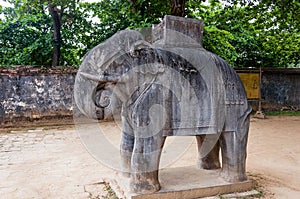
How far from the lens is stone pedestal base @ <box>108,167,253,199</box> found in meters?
3.21

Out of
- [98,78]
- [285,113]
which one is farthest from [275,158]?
[285,113]

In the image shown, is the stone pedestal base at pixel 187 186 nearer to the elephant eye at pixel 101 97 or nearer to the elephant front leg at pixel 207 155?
the elephant front leg at pixel 207 155

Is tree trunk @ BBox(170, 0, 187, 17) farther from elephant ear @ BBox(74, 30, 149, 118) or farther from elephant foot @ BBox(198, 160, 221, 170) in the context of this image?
elephant ear @ BBox(74, 30, 149, 118)

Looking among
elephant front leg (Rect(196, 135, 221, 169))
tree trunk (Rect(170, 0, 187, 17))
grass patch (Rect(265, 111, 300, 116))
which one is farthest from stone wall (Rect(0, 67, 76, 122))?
grass patch (Rect(265, 111, 300, 116))

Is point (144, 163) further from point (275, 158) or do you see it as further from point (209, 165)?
point (275, 158)

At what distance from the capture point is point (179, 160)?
5.61 m

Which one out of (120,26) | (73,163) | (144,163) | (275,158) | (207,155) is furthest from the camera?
(120,26)

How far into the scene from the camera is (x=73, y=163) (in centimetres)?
529

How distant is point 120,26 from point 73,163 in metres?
7.90

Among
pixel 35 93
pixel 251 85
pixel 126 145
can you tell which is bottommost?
pixel 126 145

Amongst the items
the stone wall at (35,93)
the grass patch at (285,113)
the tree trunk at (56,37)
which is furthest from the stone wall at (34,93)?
the grass patch at (285,113)

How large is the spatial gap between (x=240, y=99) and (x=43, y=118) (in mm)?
8023

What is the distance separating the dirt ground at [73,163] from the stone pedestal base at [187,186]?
0.98 feet

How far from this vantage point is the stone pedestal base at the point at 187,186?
3215mm
